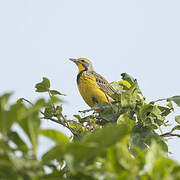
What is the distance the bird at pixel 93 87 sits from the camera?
28.0ft

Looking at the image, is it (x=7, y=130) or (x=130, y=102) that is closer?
(x=7, y=130)

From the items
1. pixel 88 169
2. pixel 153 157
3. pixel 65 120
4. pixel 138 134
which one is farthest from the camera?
pixel 65 120

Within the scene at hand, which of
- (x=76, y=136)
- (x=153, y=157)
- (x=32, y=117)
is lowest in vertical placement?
(x=76, y=136)

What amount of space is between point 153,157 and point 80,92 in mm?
7337

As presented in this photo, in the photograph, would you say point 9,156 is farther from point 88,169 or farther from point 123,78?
point 123,78

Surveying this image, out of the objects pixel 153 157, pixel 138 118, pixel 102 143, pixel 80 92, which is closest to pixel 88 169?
pixel 102 143

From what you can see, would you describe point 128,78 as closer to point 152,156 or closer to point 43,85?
point 43,85

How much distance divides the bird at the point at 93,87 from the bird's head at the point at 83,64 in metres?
0.28

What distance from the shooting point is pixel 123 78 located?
4.02m

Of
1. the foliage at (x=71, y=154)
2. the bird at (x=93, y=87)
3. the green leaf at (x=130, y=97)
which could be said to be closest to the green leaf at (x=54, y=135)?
the foliage at (x=71, y=154)

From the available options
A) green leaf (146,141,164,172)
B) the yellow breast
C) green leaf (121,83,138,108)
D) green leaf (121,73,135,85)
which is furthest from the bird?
green leaf (146,141,164,172)

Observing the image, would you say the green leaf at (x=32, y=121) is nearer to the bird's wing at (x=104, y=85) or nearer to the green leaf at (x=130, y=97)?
the green leaf at (x=130, y=97)

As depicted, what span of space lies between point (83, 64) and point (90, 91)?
2.13 metres

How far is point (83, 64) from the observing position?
10727 millimetres
